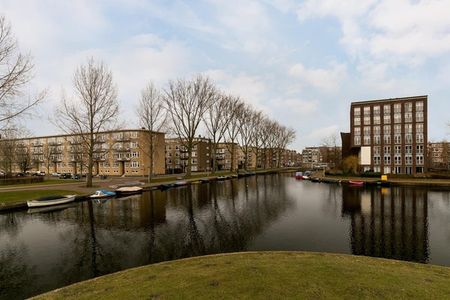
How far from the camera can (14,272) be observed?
41.8 feet

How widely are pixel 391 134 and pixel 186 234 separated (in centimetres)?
8129

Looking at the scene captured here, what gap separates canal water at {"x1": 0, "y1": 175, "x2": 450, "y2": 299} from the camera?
536 inches

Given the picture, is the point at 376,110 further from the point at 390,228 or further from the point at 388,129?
the point at 390,228

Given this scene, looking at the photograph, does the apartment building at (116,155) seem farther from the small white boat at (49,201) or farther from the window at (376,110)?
the window at (376,110)

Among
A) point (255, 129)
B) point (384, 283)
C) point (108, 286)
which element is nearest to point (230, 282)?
point (108, 286)

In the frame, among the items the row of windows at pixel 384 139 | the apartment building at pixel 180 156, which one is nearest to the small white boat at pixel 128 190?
the apartment building at pixel 180 156

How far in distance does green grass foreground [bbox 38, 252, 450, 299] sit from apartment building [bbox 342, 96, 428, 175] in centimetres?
7895

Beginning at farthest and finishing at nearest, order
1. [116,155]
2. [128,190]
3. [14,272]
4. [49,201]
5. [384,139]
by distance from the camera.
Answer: [116,155] → [384,139] → [128,190] → [49,201] → [14,272]

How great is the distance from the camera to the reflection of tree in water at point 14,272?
10779 mm

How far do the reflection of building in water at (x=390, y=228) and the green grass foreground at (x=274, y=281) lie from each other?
486 centimetres

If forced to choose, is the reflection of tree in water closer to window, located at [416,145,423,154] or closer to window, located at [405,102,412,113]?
window, located at [416,145,423,154]

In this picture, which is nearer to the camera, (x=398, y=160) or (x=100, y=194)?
(x=100, y=194)

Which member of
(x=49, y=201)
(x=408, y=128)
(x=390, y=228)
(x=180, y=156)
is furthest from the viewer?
(x=180, y=156)

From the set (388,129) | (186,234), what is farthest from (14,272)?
(388,129)
